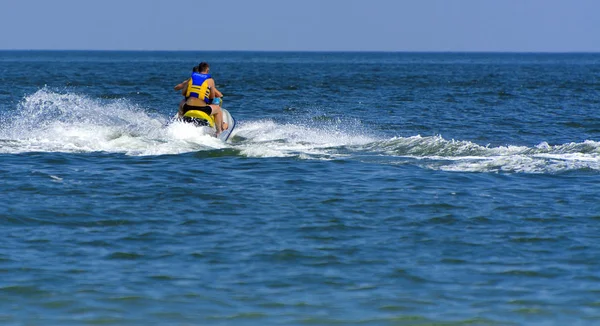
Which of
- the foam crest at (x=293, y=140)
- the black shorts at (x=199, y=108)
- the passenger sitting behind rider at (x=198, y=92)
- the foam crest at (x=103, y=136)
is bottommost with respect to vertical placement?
the foam crest at (x=293, y=140)

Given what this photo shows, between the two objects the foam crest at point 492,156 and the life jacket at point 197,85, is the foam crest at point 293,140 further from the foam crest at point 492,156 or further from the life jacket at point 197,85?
the life jacket at point 197,85

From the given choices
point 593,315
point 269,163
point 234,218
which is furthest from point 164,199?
point 593,315

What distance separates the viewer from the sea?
24.3 feet

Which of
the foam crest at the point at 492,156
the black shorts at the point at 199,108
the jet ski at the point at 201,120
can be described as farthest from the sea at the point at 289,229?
the black shorts at the point at 199,108

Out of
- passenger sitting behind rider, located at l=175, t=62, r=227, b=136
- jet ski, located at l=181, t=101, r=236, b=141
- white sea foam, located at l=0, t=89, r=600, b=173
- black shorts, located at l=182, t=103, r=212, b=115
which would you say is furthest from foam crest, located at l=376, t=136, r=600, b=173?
passenger sitting behind rider, located at l=175, t=62, r=227, b=136

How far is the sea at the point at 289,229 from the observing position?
742 cm

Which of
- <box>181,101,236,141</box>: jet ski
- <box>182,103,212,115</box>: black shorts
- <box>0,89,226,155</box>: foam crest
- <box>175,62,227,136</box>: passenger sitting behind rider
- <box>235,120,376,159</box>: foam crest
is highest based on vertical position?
<box>175,62,227,136</box>: passenger sitting behind rider

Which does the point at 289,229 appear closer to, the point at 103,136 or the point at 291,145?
the point at 291,145

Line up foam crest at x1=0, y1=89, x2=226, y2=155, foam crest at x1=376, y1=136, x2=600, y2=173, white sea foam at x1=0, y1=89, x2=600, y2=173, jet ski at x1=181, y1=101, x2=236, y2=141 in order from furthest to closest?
jet ski at x1=181, y1=101, x2=236, y2=141 → foam crest at x1=0, y1=89, x2=226, y2=155 → white sea foam at x1=0, y1=89, x2=600, y2=173 → foam crest at x1=376, y1=136, x2=600, y2=173

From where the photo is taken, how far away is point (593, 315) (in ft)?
23.7

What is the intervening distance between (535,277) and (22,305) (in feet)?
14.8

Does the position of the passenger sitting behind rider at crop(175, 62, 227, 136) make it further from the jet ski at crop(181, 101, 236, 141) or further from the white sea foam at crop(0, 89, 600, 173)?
the white sea foam at crop(0, 89, 600, 173)

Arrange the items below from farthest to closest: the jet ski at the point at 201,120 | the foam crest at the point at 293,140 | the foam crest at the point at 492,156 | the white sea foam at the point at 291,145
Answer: the jet ski at the point at 201,120 → the foam crest at the point at 293,140 → the white sea foam at the point at 291,145 → the foam crest at the point at 492,156

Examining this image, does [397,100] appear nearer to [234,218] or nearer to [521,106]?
[521,106]
